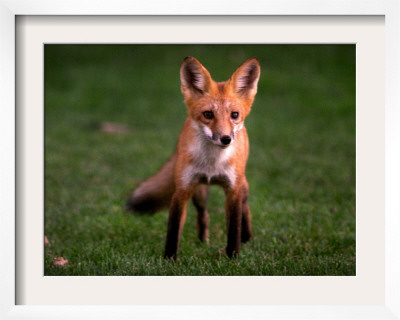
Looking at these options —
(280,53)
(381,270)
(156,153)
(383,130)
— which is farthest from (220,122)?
(280,53)

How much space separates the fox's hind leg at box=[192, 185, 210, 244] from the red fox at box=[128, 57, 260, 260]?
0.50m

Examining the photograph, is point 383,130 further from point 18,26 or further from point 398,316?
point 18,26

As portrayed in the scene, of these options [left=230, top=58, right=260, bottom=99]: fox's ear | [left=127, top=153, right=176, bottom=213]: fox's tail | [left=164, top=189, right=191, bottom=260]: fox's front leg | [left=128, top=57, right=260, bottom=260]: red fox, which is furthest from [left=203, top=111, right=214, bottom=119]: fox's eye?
[left=127, top=153, right=176, bottom=213]: fox's tail

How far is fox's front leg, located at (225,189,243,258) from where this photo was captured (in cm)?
488

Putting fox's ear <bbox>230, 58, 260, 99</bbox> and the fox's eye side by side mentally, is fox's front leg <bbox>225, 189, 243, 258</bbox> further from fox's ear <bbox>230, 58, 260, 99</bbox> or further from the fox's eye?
fox's ear <bbox>230, 58, 260, 99</bbox>

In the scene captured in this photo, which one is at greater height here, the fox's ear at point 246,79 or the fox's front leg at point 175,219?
the fox's ear at point 246,79

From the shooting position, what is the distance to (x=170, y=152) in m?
9.73

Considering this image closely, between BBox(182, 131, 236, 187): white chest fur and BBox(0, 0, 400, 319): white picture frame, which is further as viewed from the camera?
BBox(182, 131, 236, 187): white chest fur

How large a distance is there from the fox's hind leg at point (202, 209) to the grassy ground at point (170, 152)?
16cm

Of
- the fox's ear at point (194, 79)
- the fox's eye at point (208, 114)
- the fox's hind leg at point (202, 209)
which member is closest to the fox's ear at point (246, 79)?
the fox's ear at point (194, 79)

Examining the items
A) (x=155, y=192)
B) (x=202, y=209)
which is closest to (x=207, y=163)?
(x=202, y=209)

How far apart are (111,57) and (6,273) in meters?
13.3
